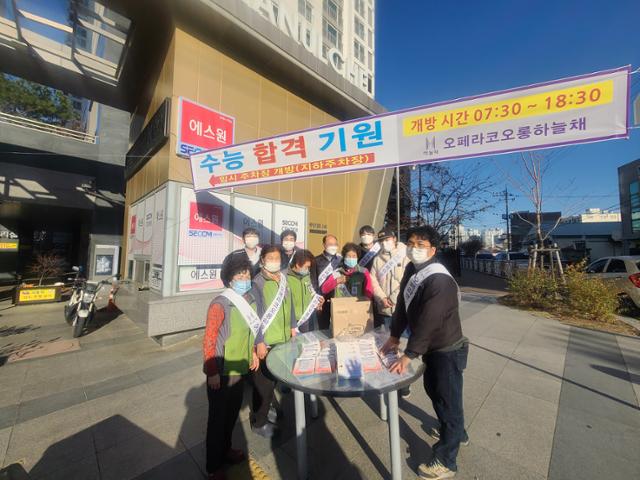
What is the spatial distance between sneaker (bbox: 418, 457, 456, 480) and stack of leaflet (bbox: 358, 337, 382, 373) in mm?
949

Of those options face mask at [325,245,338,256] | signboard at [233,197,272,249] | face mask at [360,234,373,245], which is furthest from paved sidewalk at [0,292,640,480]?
signboard at [233,197,272,249]

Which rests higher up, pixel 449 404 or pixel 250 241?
pixel 250 241

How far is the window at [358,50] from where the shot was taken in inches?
1422

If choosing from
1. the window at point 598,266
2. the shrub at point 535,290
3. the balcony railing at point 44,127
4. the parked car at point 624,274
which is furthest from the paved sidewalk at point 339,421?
the balcony railing at point 44,127

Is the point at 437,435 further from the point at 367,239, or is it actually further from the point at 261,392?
the point at 367,239

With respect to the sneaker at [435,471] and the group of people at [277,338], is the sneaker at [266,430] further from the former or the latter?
the sneaker at [435,471]


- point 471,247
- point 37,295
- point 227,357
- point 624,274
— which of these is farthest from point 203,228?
point 471,247

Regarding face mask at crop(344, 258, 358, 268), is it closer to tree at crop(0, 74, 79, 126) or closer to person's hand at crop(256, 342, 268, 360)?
person's hand at crop(256, 342, 268, 360)

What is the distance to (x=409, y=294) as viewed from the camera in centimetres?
237

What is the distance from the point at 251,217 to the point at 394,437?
20.2ft

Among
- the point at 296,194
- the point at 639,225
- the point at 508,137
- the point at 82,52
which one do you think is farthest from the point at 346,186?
the point at 639,225

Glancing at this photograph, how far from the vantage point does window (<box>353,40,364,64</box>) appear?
36.1 metres

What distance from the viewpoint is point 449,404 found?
215 centimetres

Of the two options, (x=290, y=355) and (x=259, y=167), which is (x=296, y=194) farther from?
(x=290, y=355)
